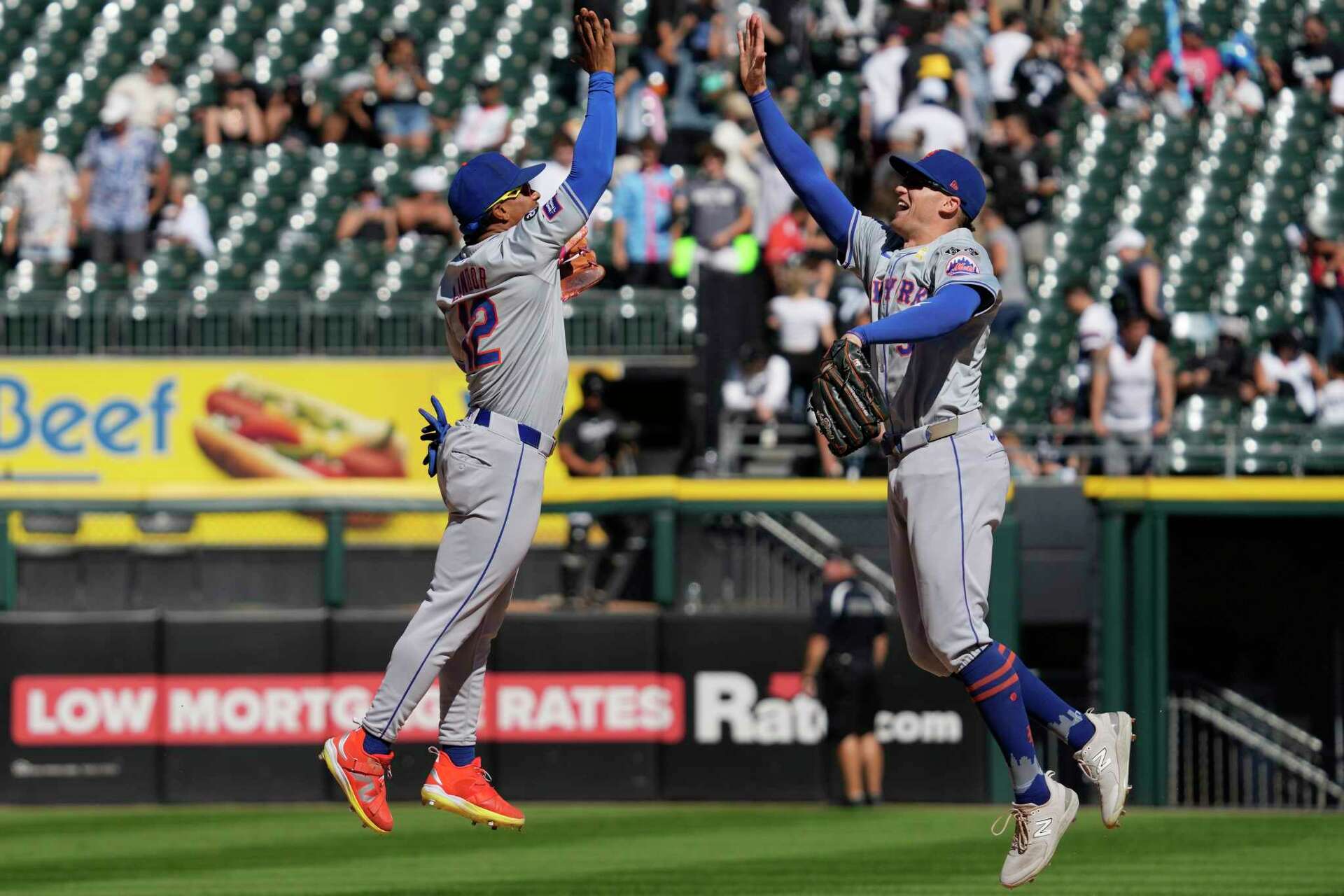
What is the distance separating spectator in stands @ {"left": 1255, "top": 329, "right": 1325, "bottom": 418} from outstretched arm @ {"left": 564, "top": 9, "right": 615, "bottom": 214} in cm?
954

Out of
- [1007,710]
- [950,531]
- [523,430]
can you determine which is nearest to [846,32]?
[523,430]

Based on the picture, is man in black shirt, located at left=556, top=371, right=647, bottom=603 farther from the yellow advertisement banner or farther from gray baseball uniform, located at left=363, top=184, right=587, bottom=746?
gray baseball uniform, located at left=363, top=184, right=587, bottom=746

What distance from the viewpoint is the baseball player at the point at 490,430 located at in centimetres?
673

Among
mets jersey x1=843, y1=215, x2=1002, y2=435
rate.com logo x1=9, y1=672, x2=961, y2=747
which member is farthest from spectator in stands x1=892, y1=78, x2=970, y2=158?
mets jersey x1=843, y1=215, x2=1002, y2=435

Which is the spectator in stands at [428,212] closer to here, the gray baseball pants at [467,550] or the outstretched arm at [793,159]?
the outstretched arm at [793,159]

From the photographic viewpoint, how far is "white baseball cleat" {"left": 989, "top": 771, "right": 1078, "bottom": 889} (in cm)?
661

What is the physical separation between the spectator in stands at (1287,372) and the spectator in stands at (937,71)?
3.00m

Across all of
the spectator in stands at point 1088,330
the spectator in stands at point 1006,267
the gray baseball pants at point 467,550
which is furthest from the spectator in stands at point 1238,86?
the gray baseball pants at point 467,550

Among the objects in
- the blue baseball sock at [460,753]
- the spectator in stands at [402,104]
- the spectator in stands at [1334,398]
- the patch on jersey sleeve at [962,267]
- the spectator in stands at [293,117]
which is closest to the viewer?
the patch on jersey sleeve at [962,267]

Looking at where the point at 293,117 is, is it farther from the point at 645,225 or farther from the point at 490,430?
the point at 490,430

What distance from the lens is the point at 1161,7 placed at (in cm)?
2002

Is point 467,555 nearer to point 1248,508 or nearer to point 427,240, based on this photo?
point 1248,508

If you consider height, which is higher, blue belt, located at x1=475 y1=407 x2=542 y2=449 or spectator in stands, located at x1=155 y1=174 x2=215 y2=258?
spectator in stands, located at x1=155 y1=174 x2=215 y2=258

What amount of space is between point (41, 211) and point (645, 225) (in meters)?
4.73
